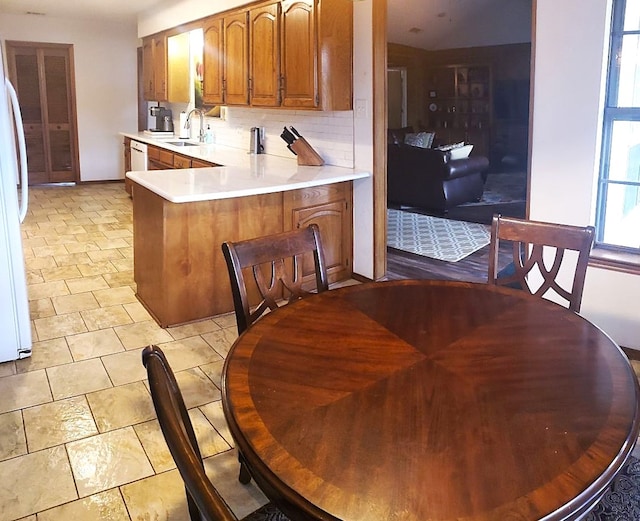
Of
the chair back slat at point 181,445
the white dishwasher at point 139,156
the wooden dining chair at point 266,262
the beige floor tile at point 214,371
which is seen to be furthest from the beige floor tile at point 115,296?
the chair back slat at point 181,445

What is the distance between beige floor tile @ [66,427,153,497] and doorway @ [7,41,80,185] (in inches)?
290

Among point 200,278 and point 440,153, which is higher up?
point 440,153

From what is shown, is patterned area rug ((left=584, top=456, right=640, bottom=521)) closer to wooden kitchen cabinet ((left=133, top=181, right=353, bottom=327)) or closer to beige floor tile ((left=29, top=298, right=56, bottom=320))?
wooden kitchen cabinet ((left=133, top=181, right=353, bottom=327))

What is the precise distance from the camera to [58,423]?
8.48ft

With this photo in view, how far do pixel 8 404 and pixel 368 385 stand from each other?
211cm

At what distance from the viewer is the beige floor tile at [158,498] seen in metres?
2.01

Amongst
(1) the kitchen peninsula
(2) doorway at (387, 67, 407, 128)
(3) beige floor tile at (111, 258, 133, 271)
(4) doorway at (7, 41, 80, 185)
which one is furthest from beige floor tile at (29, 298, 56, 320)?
(2) doorway at (387, 67, 407, 128)

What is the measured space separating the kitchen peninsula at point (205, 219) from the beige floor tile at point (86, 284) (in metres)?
0.45

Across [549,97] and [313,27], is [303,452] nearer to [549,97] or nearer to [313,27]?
[549,97]

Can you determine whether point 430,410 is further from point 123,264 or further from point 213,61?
point 213,61

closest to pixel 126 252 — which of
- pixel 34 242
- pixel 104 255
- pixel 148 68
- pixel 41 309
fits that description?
Result: pixel 104 255

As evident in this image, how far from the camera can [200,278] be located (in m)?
3.71

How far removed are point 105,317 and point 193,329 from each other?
0.65 meters

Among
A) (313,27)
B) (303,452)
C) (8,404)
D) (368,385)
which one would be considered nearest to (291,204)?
(313,27)
